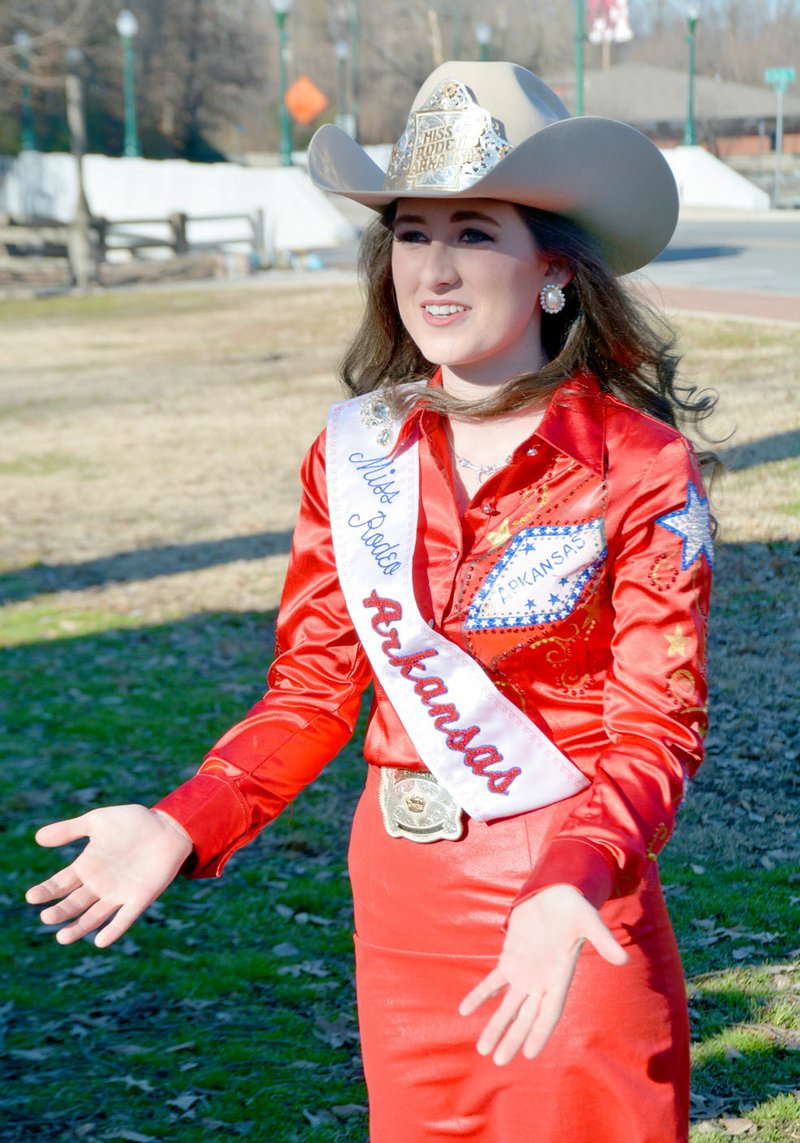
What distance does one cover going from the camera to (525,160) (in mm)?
2205

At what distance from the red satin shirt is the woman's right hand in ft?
0.21

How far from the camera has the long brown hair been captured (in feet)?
7.78

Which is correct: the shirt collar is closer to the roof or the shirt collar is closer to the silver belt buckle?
the silver belt buckle

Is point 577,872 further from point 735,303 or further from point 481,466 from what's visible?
point 735,303

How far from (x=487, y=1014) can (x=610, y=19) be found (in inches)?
2227

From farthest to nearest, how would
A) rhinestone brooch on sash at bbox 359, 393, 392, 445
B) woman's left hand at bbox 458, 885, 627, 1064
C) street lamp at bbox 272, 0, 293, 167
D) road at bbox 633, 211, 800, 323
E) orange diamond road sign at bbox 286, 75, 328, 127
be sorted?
1. orange diamond road sign at bbox 286, 75, 328, 127
2. street lamp at bbox 272, 0, 293, 167
3. road at bbox 633, 211, 800, 323
4. rhinestone brooch on sash at bbox 359, 393, 392, 445
5. woman's left hand at bbox 458, 885, 627, 1064

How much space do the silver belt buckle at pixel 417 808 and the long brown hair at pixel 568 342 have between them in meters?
0.60

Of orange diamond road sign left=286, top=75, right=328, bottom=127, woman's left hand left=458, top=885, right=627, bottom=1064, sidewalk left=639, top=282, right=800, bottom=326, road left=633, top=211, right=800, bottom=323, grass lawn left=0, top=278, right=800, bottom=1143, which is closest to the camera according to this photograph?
woman's left hand left=458, top=885, right=627, bottom=1064

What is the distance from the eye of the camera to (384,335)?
2.70 meters

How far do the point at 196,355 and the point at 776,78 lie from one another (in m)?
23.5

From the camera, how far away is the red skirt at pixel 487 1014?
2080 millimetres

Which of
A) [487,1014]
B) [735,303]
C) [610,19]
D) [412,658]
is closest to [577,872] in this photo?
[487,1014]

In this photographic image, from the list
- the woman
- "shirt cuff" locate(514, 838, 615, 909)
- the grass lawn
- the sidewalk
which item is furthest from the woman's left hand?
the sidewalk

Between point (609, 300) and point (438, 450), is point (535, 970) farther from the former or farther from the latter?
point (609, 300)
